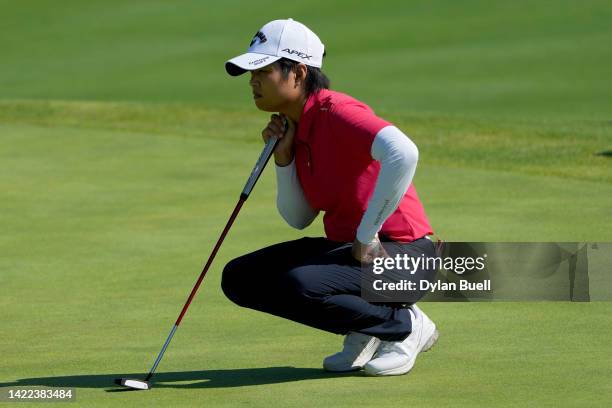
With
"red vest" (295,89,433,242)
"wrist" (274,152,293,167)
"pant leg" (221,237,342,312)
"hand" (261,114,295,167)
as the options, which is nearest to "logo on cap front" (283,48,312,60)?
"red vest" (295,89,433,242)

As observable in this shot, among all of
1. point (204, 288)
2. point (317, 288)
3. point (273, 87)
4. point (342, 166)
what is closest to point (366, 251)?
point (317, 288)

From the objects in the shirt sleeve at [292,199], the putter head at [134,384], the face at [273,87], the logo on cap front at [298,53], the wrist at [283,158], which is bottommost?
the putter head at [134,384]

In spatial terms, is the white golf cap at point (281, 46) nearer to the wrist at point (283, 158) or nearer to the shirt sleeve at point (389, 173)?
the wrist at point (283, 158)

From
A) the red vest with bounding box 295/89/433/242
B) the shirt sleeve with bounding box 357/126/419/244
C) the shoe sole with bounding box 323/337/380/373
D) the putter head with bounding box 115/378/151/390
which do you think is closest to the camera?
the shirt sleeve with bounding box 357/126/419/244

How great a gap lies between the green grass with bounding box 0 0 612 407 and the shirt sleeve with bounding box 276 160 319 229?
1.91 ft

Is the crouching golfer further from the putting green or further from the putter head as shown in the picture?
the putter head

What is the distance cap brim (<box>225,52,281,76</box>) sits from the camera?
5.50 m

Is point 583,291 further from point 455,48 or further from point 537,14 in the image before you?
point 537,14

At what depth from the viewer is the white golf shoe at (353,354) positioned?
5680mm

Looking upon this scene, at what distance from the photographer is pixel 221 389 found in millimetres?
5410

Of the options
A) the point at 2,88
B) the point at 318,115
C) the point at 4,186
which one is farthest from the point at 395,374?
the point at 2,88

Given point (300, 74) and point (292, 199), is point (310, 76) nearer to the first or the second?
point (300, 74)

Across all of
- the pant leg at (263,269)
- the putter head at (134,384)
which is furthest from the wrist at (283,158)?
the putter head at (134,384)

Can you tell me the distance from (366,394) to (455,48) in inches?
643
